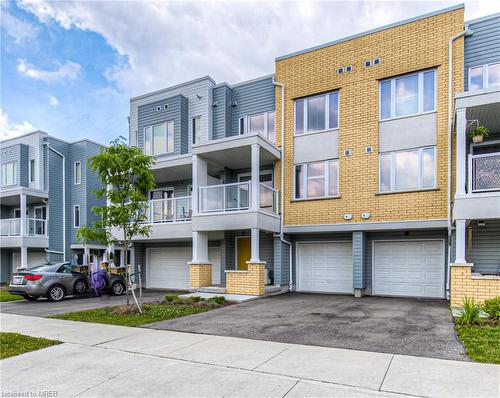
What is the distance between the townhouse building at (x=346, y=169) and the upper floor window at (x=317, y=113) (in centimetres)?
4

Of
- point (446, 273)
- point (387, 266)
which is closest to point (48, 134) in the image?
point (387, 266)

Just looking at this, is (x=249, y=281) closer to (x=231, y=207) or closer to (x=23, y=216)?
(x=231, y=207)

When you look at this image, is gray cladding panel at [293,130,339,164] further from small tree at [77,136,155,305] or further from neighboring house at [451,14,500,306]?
small tree at [77,136,155,305]

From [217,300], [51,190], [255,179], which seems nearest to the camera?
[217,300]

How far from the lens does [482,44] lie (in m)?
11.5

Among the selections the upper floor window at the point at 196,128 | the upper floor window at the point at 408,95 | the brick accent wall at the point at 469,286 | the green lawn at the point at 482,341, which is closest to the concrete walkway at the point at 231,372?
the green lawn at the point at 482,341

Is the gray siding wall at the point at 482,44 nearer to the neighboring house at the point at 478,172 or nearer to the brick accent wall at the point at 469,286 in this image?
the neighboring house at the point at 478,172

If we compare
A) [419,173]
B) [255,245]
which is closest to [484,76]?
[419,173]

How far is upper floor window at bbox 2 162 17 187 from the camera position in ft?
74.9

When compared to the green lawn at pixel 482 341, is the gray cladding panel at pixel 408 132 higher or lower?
higher

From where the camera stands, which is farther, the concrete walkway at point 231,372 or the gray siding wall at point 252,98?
the gray siding wall at point 252,98

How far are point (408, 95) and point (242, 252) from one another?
889cm

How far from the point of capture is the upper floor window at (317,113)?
13.7 metres

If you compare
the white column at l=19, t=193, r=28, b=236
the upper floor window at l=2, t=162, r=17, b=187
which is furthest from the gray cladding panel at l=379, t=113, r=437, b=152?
the upper floor window at l=2, t=162, r=17, b=187
